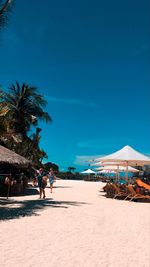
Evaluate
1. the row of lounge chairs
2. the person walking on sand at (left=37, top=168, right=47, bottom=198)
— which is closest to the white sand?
the person walking on sand at (left=37, top=168, right=47, bottom=198)

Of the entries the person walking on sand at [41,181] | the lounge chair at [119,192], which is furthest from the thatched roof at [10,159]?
the lounge chair at [119,192]

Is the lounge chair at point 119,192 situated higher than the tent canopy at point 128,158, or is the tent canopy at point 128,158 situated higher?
the tent canopy at point 128,158

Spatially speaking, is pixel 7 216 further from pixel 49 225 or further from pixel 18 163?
pixel 18 163

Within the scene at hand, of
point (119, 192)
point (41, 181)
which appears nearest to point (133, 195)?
point (119, 192)

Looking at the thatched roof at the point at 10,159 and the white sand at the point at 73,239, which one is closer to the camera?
the white sand at the point at 73,239

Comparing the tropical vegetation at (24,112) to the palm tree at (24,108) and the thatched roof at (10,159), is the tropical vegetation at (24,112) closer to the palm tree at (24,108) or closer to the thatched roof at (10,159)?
the palm tree at (24,108)

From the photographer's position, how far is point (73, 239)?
7.39 meters

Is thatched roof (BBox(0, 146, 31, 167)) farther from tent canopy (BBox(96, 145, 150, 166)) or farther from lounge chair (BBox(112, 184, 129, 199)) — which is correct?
lounge chair (BBox(112, 184, 129, 199))

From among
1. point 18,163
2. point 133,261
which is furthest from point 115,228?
point 18,163

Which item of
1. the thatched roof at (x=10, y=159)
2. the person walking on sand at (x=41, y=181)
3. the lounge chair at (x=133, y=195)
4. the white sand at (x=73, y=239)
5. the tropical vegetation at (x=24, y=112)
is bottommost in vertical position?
the white sand at (x=73, y=239)

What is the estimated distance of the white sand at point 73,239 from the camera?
5719mm

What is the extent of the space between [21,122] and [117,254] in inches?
1005

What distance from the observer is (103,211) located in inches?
492

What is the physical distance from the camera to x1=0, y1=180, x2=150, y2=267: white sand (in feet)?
18.8
